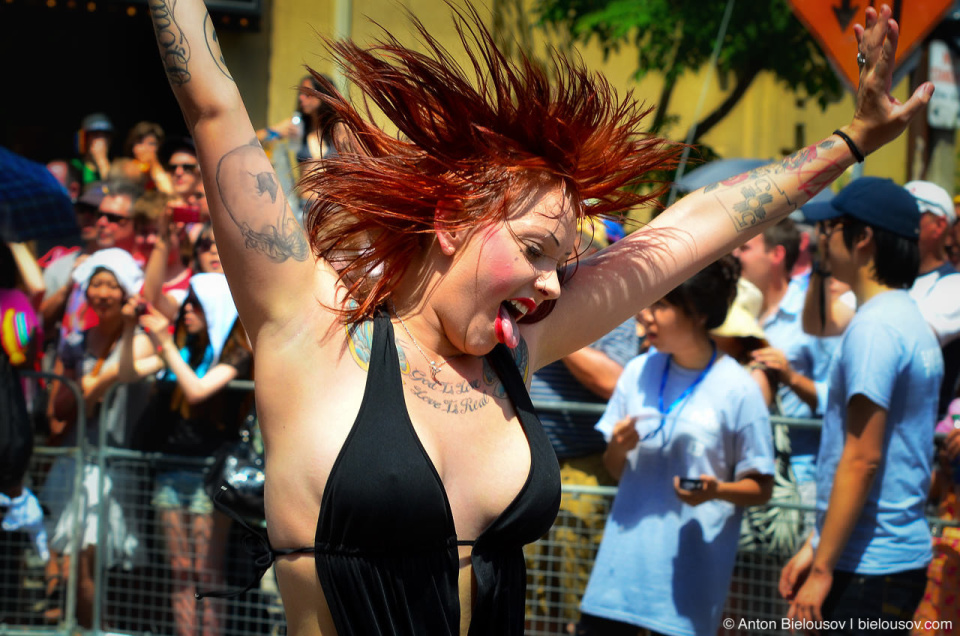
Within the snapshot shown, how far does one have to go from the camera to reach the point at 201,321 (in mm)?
4715

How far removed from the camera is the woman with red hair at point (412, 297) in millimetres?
1893

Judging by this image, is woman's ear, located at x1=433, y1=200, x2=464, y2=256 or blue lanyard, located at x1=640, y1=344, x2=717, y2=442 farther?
blue lanyard, located at x1=640, y1=344, x2=717, y2=442

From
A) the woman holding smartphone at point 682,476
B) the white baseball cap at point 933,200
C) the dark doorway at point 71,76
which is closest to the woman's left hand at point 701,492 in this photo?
the woman holding smartphone at point 682,476

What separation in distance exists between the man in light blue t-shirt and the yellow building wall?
514cm

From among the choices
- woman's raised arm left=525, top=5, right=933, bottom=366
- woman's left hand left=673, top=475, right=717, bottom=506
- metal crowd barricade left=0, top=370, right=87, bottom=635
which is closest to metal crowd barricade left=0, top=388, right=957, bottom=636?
metal crowd barricade left=0, top=370, right=87, bottom=635

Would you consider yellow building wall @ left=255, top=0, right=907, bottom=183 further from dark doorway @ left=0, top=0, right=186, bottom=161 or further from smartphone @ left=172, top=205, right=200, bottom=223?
smartphone @ left=172, top=205, right=200, bottom=223

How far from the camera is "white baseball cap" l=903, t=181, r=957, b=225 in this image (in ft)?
15.9

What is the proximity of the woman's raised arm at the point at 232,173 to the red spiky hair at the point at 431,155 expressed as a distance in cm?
17

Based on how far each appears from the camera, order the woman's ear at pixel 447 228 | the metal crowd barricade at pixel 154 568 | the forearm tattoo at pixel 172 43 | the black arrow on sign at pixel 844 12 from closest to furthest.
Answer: the forearm tattoo at pixel 172 43
the woman's ear at pixel 447 228
the black arrow on sign at pixel 844 12
the metal crowd barricade at pixel 154 568

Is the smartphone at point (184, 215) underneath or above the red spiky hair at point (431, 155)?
above

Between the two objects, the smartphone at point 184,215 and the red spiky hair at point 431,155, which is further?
the smartphone at point 184,215

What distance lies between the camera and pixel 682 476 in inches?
146

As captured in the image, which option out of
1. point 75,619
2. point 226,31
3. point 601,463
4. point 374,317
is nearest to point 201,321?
point 75,619

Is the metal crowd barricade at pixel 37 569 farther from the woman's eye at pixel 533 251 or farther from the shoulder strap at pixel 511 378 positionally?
the woman's eye at pixel 533 251
